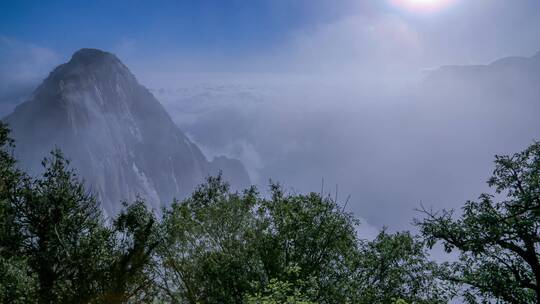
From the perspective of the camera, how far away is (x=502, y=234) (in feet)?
53.3

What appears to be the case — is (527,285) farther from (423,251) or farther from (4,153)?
(4,153)

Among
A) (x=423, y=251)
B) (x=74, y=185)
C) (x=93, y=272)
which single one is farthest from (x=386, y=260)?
(x=74, y=185)

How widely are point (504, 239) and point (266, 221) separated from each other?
51.2 ft

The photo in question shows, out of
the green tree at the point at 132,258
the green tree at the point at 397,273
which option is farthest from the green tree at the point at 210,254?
the green tree at the point at 397,273

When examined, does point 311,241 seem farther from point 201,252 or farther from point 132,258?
point 132,258

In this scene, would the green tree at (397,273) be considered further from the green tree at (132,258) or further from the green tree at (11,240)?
the green tree at (11,240)

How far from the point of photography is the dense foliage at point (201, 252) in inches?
938

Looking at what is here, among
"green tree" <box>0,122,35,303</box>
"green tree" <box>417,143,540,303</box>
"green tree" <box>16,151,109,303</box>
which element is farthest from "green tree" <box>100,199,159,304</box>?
"green tree" <box>417,143,540,303</box>

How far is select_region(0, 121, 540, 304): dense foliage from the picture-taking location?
23812mm

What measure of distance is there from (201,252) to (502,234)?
18.4 m

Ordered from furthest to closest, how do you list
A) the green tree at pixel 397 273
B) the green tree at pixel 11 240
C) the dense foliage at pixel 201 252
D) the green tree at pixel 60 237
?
the green tree at pixel 60 237
the green tree at pixel 397 273
the dense foliage at pixel 201 252
the green tree at pixel 11 240

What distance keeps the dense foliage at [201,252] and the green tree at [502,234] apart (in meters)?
1.25

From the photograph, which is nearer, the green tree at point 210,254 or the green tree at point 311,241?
the green tree at point 210,254

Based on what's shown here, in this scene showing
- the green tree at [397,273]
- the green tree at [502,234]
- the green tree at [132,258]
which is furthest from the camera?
the green tree at [132,258]
